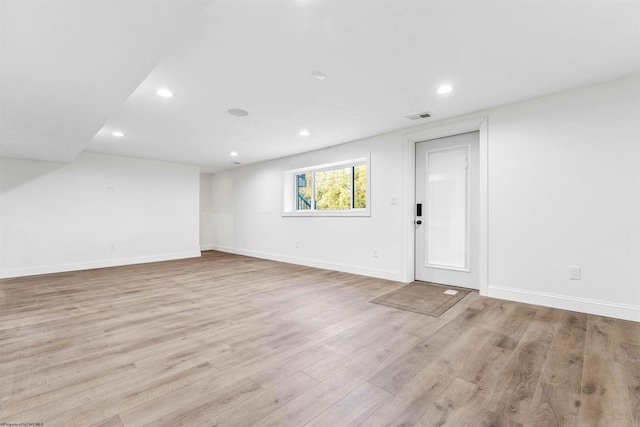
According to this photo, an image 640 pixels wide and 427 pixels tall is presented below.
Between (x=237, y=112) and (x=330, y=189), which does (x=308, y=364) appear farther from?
(x=330, y=189)

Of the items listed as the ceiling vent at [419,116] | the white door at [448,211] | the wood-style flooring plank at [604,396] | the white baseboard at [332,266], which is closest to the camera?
the wood-style flooring plank at [604,396]

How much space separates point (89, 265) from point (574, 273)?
7.64m

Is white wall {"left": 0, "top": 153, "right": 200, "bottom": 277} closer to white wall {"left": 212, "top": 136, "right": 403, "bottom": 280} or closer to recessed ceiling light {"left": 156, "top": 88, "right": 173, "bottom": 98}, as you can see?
Answer: white wall {"left": 212, "top": 136, "right": 403, "bottom": 280}

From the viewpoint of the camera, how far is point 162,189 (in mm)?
6555

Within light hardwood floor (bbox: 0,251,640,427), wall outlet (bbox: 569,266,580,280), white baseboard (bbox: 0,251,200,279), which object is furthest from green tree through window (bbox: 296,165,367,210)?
white baseboard (bbox: 0,251,200,279)

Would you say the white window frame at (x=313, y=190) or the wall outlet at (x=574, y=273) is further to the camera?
the white window frame at (x=313, y=190)

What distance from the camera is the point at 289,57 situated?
2.27m

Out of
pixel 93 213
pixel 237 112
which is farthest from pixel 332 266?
pixel 93 213

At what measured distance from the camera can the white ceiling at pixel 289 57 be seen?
157 centimetres

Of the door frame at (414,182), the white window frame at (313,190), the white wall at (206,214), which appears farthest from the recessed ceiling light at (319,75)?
the white wall at (206,214)

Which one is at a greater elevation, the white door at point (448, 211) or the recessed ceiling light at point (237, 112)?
the recessed ceiling light at point (237, 112)

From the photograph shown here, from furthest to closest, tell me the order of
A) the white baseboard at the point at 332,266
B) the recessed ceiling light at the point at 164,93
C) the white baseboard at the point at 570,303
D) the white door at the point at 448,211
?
the white baseboard at the point at 332,266
the white door at the point at 448,211
the recessed ceiling light at the point at 164,93
the white baseboard at the point at 570,303

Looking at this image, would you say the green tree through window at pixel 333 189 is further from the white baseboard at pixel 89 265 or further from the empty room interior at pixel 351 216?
→ the white baseboard at pixel 89 265

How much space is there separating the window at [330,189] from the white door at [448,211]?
3.17 feet
